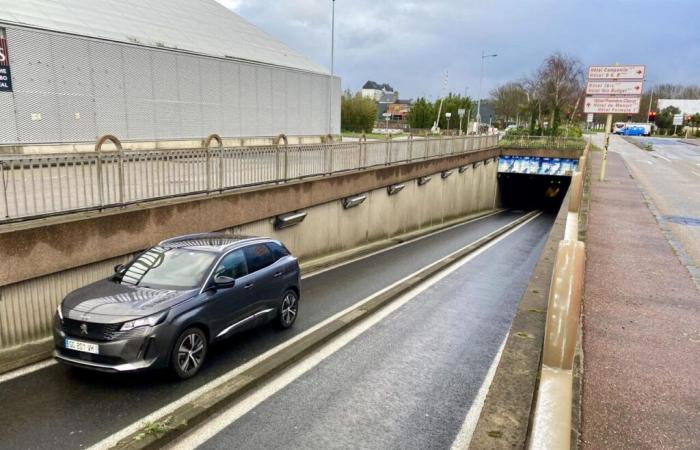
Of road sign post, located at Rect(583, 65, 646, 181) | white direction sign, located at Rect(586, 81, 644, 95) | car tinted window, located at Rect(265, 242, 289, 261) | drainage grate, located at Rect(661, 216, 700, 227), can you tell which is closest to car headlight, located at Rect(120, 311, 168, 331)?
car tinted window, located at Rect(265, 242, 289, 261)

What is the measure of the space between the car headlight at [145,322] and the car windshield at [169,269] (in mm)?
669

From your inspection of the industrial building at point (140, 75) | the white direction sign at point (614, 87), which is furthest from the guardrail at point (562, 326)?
the white direction sign at point (614, 87)

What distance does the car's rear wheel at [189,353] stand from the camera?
6.16 m

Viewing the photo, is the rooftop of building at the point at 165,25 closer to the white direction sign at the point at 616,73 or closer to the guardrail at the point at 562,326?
the white direction sign at the point at 616,73

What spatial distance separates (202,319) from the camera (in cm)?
652

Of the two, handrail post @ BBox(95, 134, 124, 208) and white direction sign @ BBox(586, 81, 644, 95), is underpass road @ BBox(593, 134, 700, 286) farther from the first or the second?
handrail post @ BBox(95, 134, 124, 208)

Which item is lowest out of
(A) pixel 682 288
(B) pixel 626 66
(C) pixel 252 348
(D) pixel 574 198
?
(C) pixel 252 348

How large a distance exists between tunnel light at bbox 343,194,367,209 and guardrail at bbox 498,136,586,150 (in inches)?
1001

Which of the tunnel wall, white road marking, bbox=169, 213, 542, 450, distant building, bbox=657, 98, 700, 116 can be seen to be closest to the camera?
white road marking, bbox=169, 213, 542, 450

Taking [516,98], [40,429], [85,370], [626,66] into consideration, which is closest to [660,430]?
[40,429]

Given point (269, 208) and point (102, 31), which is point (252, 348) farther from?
point (102, 31)

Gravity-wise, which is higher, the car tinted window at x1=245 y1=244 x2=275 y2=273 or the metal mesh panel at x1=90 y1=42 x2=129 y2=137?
the metal mesh panel at x1=90 y1=42 x2=129 y2=137

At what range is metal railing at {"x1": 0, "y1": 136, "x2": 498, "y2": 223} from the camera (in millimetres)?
7273

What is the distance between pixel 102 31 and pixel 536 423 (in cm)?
2592
